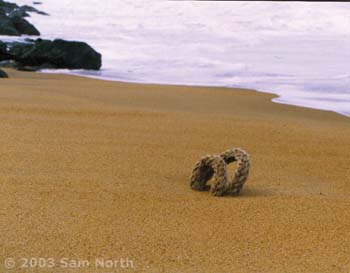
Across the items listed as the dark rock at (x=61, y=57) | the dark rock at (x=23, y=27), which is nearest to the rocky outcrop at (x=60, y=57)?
the dark rock at (x=61, y=57)

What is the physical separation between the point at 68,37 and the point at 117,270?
41.6 feet

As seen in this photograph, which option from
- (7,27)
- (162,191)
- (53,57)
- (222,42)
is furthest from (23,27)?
(162,191)

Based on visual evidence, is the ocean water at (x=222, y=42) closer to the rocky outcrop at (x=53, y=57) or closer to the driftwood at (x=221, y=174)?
the rocky outcrop at (x=53, y=57)

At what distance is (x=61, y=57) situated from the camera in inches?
368

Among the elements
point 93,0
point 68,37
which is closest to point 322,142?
point 68,37

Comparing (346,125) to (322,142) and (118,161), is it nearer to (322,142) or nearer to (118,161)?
(322,142)

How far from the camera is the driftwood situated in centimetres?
275

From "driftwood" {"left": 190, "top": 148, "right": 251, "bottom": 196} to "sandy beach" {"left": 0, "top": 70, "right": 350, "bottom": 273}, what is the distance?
0.05 metres

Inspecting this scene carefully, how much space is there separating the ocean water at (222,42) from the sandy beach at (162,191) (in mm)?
2158

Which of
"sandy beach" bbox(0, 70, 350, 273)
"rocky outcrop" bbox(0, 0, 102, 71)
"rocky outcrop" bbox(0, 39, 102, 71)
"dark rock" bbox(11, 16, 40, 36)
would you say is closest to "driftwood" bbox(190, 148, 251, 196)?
"sandy beach" bbox(0, 70, 350, 273)

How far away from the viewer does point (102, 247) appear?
2113 mm

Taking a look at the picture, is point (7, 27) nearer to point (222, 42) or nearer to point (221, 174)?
point (222, 42)

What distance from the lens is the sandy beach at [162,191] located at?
211 cm

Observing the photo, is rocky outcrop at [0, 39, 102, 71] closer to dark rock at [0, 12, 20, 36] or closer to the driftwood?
dark rock at [0, 12, 20, 36]
